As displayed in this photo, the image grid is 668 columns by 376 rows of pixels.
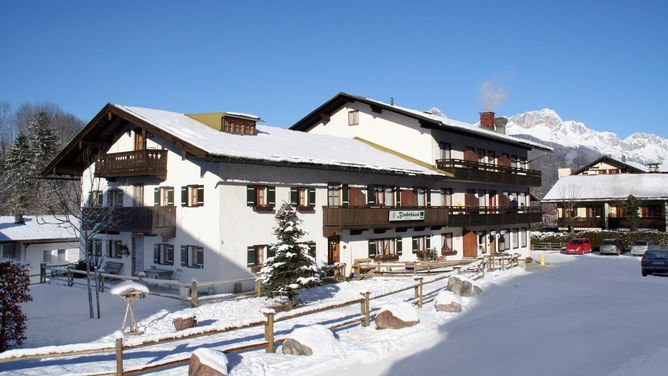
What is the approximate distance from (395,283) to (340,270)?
351 centimetres

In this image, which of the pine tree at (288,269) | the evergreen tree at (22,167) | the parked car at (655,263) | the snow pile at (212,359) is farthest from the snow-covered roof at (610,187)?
the snow pile at (212,359)

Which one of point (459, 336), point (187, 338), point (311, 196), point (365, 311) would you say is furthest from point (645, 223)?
point (187, 338)

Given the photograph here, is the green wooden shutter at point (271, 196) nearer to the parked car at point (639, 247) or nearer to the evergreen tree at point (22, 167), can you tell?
the parked car at point (639, 247)

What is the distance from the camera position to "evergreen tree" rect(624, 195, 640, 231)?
55.9 m

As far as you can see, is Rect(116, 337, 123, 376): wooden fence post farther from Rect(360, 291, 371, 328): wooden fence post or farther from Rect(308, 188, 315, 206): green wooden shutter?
Rect(308, 188, 315, 206): green wooden shutter

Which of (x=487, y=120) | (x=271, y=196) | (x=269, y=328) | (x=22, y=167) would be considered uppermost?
(x=487, y=120)

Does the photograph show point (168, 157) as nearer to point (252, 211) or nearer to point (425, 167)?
point (252, 211)

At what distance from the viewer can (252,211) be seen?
26.7 meters

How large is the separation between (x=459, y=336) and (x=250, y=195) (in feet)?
43.5

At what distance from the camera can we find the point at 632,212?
56.1 metres

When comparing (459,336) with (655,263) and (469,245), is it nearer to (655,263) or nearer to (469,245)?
(655,263)

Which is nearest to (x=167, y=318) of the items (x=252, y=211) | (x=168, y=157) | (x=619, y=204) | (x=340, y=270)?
(x=252, y=211)

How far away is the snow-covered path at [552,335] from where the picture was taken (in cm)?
1327

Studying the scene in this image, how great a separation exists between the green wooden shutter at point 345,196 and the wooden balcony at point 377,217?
1.11 meters
